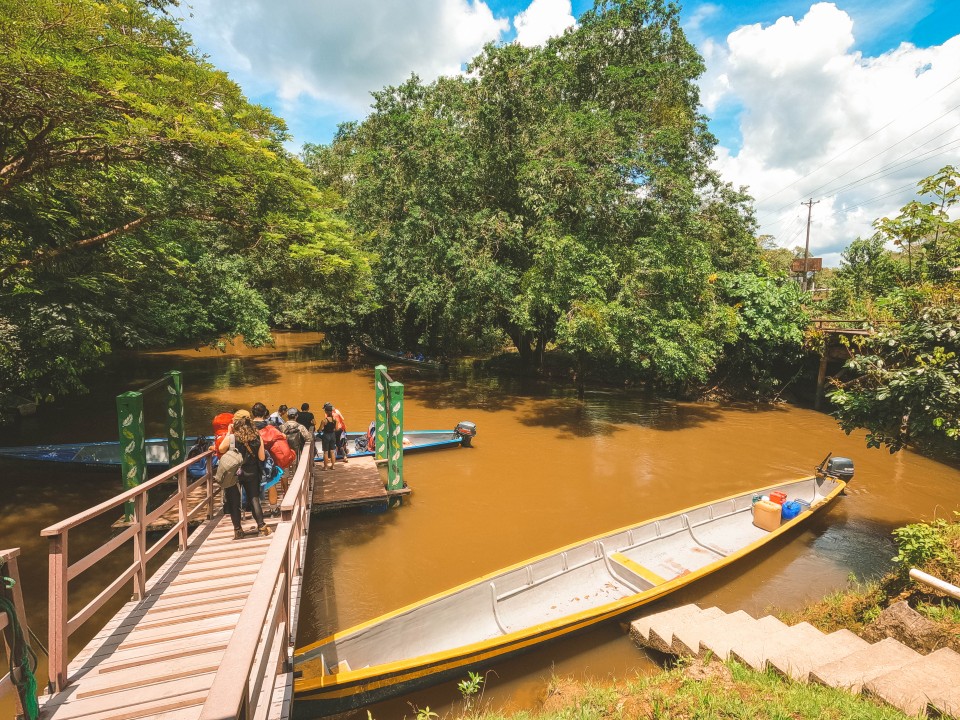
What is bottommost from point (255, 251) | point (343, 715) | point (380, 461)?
point (343, 715)

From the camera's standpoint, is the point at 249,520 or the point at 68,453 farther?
the point at 68,453

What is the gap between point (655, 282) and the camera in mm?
15922

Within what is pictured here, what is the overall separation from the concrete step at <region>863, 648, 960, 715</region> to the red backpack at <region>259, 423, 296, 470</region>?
700 centimetres

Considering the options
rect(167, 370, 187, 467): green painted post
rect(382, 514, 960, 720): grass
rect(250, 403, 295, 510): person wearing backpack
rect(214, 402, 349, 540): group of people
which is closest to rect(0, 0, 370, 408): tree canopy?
rect(167, 370, 187, 467): green painted post

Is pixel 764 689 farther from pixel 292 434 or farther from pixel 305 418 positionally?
pixel 305 418

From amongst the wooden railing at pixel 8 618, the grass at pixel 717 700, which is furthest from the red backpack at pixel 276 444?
the grass at pixel 717 700

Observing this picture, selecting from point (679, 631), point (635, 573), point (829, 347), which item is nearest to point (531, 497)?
point (635, 573)

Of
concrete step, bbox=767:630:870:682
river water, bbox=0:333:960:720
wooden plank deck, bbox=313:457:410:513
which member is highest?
concrete step, bbox=767:630:870:682

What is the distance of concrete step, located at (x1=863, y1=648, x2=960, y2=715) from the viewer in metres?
3.54

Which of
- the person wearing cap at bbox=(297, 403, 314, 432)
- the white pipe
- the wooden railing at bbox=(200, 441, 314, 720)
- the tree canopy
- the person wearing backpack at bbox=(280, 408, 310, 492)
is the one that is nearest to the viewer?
the wooden railing at bbox=(200, 441, 314, 720)

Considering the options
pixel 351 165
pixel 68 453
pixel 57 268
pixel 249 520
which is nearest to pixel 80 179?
pixel 57 268

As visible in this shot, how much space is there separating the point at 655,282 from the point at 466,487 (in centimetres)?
986

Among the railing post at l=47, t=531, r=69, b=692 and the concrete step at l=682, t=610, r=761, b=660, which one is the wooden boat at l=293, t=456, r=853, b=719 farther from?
the railing post at l=47, t=531, r=69, b=692

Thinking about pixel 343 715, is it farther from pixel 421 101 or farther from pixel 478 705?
pixel 421 101
